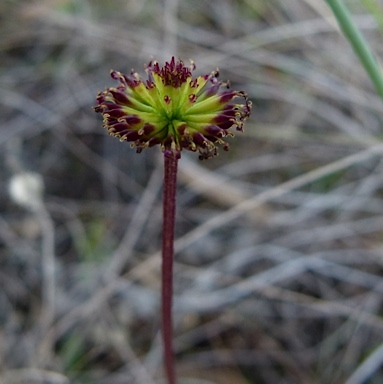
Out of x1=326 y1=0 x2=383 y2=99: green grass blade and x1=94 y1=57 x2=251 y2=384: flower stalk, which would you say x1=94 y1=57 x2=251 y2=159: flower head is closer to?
x1=94 y1=57 x2=251 y2=384: flower stalk

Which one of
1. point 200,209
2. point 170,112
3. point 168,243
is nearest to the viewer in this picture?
point 170,112

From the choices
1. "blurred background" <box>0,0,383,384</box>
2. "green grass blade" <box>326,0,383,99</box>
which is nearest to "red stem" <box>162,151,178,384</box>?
"green grass blade" <box>326,0,383,99</box>

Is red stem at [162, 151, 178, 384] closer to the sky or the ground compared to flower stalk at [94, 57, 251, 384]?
closer to the ground

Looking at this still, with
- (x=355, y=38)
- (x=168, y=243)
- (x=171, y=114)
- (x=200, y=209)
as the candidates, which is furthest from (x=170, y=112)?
(x=200, y=209)

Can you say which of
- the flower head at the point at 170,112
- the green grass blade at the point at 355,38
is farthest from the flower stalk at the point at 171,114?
the green grass blade at the point at 355,38

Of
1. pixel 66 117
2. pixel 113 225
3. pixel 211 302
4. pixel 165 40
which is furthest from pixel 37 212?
pixel 165 40

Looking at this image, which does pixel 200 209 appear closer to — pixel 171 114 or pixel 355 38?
pixel 355 38
